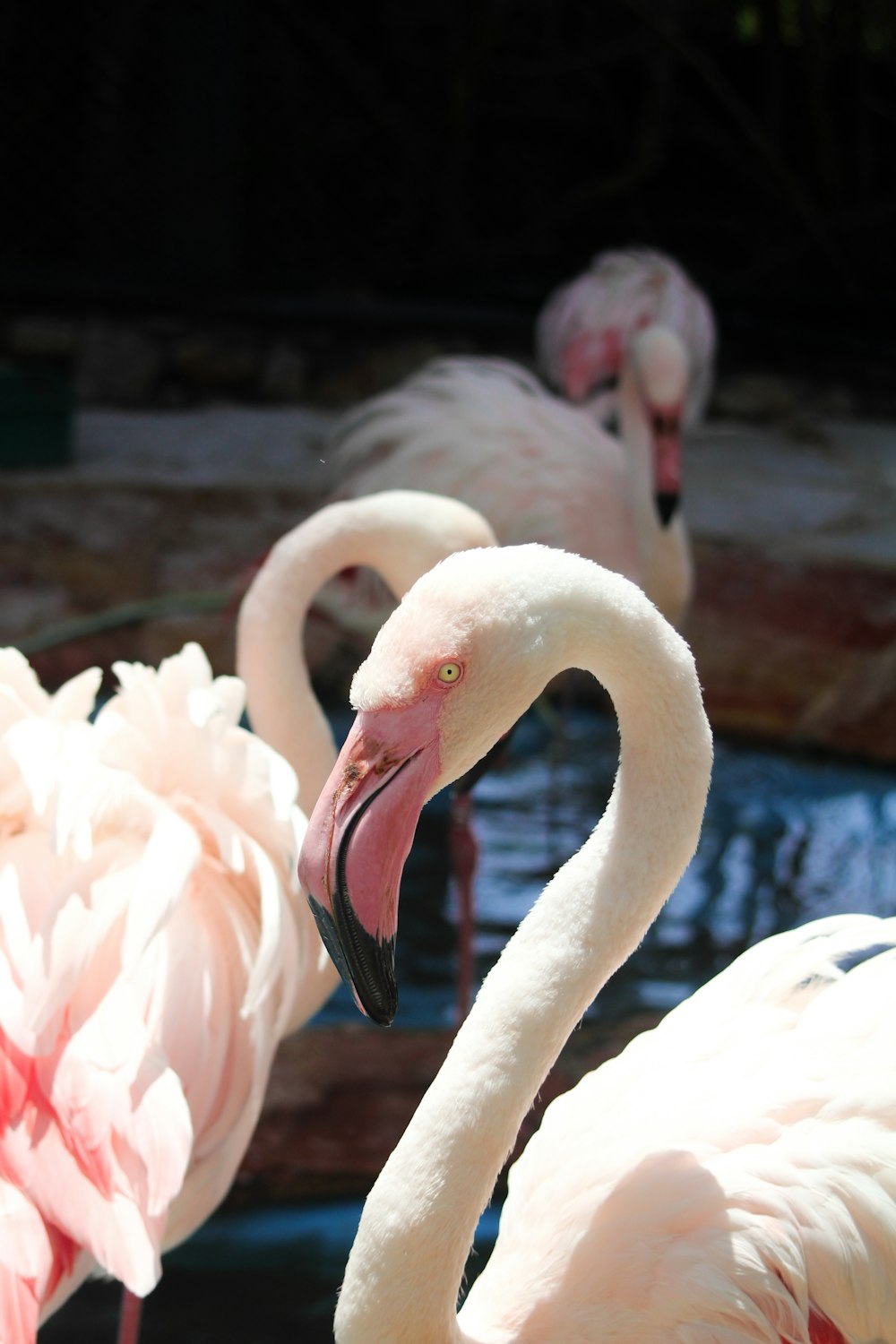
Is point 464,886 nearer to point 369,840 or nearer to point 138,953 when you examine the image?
point 138,953

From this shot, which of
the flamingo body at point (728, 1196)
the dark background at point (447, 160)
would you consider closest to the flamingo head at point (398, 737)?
the flamingo body at point (728, 1196)

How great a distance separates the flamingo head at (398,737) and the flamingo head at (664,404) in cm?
282

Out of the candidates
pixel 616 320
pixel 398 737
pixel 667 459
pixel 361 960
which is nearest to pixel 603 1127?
pixel 361 960

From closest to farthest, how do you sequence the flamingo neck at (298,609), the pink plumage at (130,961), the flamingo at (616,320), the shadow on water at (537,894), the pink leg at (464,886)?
the pink plumage at (130,961), the shadow on water at (537,894), the flamingo neck at (298,609), the pink leg at (464,886), the flamingo at (616,320)

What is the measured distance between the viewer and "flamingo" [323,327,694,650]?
4391 millimetres

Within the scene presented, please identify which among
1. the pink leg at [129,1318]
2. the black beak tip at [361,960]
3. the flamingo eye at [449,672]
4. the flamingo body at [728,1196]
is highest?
the flamingo eye at [449,672]

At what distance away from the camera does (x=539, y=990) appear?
172 cm

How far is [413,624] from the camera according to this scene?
1.61 meters

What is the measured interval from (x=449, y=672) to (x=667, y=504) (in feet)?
9.36

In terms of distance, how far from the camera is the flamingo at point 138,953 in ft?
6.45

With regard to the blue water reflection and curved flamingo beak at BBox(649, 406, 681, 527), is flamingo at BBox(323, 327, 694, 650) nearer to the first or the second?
curved flamingo beak at BBox(649, 406, 681, 527)

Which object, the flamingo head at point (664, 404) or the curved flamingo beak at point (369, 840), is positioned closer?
the curved flamingo beak at point (369, 840)

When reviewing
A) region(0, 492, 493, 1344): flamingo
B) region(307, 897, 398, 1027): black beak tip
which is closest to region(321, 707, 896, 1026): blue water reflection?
region(0, 492, 493, 1344): flamingo

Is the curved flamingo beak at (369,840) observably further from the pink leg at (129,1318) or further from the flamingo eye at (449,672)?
the pink leg at (129,1318)
